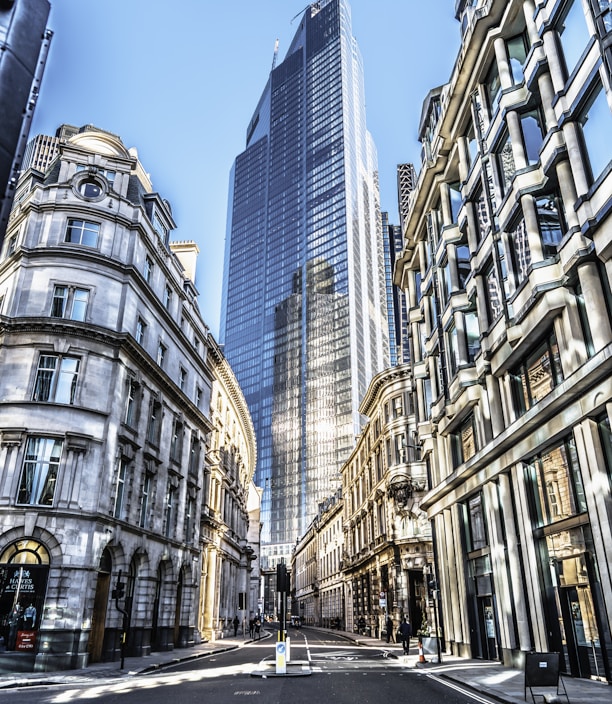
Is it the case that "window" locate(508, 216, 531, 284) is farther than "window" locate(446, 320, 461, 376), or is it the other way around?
"window" locate(446, 320, 461, 376)

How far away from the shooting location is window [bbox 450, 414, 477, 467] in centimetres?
2712

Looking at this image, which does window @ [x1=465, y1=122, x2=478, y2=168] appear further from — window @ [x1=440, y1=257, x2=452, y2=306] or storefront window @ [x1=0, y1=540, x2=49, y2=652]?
storefront window @ [x1=0, y1=540, x2=49, y2=652]

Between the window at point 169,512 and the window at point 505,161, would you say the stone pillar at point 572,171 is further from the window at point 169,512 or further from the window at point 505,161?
the window at point 169,512

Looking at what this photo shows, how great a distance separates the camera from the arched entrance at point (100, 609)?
1024 inches

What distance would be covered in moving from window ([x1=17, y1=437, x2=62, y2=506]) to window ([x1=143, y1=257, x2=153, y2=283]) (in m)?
11.9

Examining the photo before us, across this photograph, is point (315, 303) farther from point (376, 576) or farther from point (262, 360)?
point (376, 576)

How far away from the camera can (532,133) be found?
21031mm

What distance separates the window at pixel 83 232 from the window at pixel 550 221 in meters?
21.5

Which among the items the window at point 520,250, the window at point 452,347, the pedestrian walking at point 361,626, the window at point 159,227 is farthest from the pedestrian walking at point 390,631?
the window at point 159,227

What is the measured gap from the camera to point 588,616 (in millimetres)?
16203

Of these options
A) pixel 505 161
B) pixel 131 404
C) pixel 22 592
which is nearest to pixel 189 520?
pixel 131 404

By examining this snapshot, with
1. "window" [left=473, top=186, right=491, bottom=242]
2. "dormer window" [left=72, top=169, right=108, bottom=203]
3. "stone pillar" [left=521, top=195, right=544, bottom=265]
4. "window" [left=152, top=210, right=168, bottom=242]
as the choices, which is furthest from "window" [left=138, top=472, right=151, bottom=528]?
"stone pillar" [left=521, top=195, right=544, bottom=265]

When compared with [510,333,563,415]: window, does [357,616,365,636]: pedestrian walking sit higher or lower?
lower

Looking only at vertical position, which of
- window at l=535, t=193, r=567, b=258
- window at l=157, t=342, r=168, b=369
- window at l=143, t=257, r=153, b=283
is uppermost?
window at l=143, t=257, r=153, b=283
